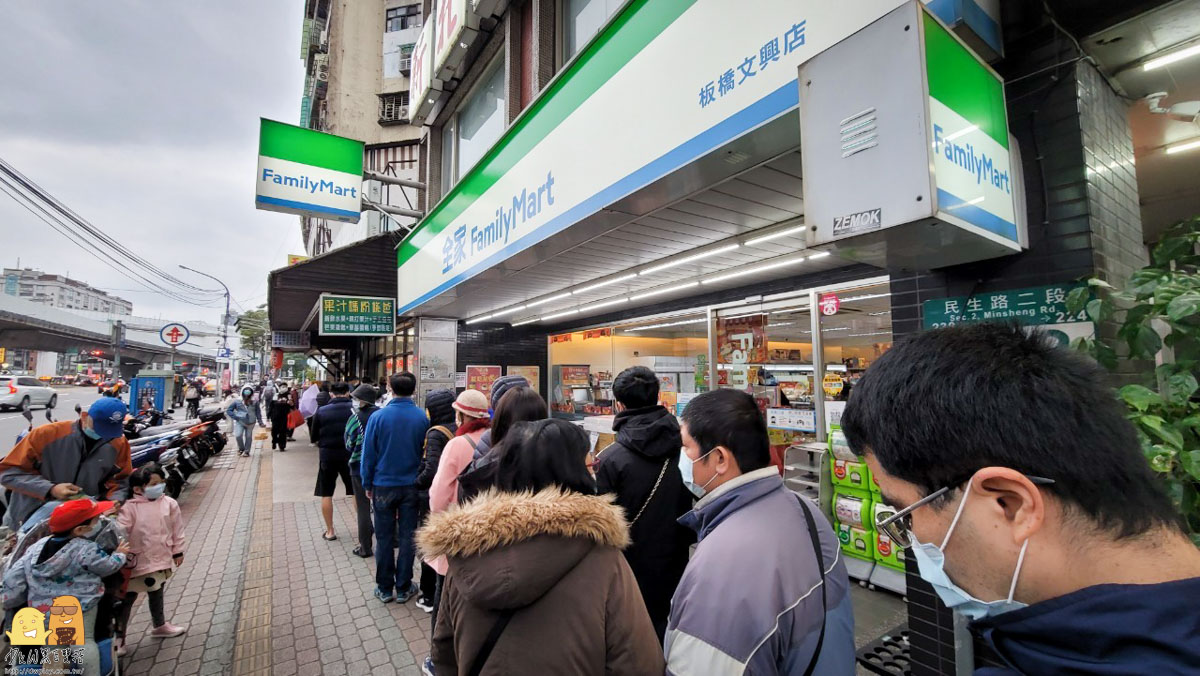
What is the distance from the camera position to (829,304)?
5652 mm

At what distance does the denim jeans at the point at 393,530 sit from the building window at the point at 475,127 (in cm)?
481

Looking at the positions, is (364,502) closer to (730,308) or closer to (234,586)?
(234,586)

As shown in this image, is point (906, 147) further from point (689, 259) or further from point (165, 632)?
point (165, 632)

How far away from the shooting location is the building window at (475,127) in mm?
7895

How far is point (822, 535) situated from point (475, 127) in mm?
8844

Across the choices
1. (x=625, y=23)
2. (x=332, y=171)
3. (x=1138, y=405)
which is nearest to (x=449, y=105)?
(x=332, y=171)

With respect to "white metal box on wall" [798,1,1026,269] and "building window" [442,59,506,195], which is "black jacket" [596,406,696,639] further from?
"building window" [442,59,506,195]

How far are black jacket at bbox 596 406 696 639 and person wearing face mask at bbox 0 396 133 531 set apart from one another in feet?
13.9

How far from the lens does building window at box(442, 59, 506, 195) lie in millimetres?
7895

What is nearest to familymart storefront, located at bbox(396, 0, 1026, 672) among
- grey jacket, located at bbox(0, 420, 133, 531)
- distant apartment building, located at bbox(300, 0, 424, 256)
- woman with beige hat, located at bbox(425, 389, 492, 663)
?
woman with beige hat, located at bbox(425, 389, 492, 663)

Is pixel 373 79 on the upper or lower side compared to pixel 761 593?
upper

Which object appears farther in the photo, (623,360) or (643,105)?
(623,360)

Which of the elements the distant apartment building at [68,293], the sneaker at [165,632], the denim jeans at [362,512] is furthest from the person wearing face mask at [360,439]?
the distant apartment building at [68,293]

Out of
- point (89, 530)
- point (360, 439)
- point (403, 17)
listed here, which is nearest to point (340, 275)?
point (360, 439)
